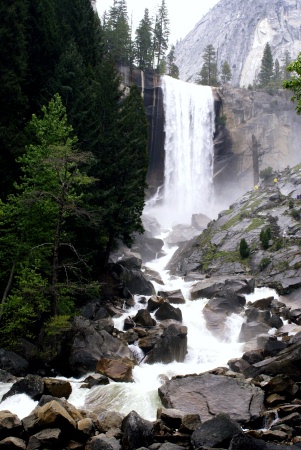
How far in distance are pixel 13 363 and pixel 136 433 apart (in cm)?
760

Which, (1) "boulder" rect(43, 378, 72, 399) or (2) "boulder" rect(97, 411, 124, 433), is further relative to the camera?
(1) "boulder" rect(43, 378, 72, 399)

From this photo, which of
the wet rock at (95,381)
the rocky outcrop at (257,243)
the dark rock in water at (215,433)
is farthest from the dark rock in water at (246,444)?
the rocky outcrop at (257,243)

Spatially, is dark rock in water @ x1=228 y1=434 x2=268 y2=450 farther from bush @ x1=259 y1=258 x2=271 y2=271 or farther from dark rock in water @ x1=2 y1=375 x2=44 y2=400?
bush @ x1=259 y1=258 x2=271 y2=271

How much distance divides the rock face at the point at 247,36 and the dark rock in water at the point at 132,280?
118m

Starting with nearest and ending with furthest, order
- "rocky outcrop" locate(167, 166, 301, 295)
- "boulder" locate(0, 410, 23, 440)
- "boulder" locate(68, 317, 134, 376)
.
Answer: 1. "boulder" locate(0, 410, 23, 440)
2. "boulder" locate(68, 317, 134, 376)
3. "rocky outcrop" locate(167, 166, 301, 295)

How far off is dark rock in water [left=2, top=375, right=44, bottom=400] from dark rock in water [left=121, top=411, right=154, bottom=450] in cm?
379

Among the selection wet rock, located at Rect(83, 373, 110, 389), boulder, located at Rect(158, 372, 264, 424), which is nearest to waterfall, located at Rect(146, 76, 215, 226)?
wet rock, located at Rect(83, 373, 110, 389)

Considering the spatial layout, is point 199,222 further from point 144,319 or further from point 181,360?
point 181,360

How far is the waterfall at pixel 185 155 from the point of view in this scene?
6344cm

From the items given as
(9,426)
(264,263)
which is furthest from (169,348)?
(264,263)

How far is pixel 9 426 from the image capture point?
10.9 metres

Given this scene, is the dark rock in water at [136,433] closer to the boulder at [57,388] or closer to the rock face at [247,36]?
the boulder at [57,388]

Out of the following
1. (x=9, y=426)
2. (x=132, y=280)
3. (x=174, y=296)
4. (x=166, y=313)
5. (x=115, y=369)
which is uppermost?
(x=9, y=426)

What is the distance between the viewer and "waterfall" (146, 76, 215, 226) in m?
63.4
